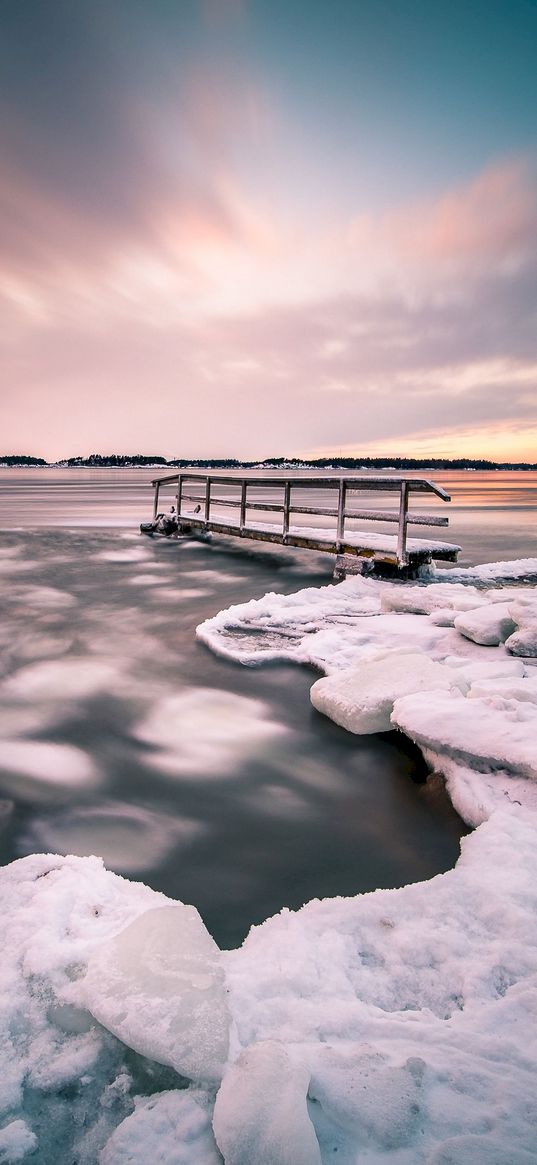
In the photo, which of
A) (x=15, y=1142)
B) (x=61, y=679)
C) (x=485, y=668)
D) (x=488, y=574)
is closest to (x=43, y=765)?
(x=61, y=679)

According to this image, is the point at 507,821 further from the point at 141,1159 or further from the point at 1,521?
the point at 1,521

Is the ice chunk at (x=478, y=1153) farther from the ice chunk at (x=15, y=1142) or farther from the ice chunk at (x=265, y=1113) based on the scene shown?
the ice chunk at (x=15, y=1142)

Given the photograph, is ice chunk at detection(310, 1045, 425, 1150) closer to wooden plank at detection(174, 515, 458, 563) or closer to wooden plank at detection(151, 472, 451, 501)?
wooden plank at detection(151, 472, 451, 501)

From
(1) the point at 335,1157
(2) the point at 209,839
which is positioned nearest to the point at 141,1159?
(1) the point at 335,1157

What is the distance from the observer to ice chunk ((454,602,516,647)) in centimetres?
532

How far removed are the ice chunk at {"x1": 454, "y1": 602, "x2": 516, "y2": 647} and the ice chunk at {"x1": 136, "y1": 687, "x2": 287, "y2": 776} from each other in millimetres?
2120

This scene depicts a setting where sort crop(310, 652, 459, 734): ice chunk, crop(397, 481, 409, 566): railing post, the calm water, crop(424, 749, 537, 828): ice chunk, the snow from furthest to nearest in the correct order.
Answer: crop(397, 481, 409, 566): railing post, crop(310, 652, 459, 734): ice chunk, the snow, crop(424, 749, 537, 828): ice chunk, the calm water

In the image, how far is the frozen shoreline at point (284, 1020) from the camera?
139cm

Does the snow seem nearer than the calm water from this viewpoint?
No

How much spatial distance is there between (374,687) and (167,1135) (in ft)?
9.76

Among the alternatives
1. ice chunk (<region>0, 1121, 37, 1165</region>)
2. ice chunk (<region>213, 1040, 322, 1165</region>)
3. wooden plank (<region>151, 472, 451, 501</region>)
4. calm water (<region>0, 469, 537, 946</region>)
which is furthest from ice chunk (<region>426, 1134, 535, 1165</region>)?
wooden plank (<region>151, 472, 451, 501</region>)

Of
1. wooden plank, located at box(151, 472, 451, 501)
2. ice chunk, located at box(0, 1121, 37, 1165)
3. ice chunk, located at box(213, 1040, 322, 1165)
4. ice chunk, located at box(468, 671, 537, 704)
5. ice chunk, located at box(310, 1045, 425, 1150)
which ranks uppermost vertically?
wooden plank, located at box(151, 472, 451, 501)

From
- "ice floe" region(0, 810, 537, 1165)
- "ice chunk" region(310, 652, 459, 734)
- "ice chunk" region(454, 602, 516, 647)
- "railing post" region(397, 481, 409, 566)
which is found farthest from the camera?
"railing post" region(397, 481, 409, 566)

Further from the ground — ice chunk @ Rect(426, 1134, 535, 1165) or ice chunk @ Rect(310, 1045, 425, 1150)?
ice chunk @ Rect(426, 1134, 535, 1165)
